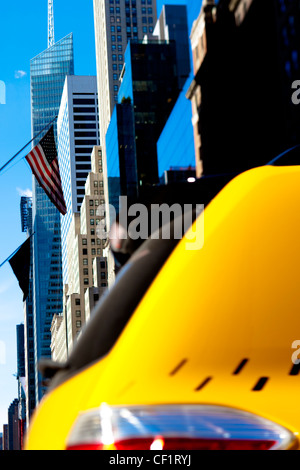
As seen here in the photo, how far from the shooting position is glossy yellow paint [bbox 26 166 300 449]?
5.01 ft

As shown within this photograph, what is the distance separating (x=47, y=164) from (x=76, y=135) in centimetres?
14938

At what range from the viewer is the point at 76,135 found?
16450 centimetres

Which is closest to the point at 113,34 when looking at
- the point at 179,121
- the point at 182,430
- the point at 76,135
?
the point at 76,135

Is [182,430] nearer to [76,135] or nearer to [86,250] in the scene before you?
[86,250]

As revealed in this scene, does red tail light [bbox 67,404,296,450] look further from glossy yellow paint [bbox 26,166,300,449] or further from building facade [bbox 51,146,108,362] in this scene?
building facade [bbox 51,146,108,362]

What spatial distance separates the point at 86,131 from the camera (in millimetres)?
165750

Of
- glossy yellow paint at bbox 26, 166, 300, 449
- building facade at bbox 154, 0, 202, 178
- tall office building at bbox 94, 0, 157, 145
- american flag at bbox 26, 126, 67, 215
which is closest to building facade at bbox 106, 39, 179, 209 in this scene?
building facade at bbox 154, 0, 202, 178

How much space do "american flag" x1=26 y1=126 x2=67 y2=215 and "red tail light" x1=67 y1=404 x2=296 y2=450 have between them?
53.1 feet

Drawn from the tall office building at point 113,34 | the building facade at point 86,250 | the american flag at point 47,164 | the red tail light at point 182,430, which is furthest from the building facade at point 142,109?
the red tail light at point 182,430

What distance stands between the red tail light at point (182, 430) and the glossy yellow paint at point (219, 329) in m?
0.03

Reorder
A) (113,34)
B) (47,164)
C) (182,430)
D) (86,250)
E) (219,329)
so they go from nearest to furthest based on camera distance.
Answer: (182,430) < (219,329) < (47,164) < (86,250) < (113,34)
